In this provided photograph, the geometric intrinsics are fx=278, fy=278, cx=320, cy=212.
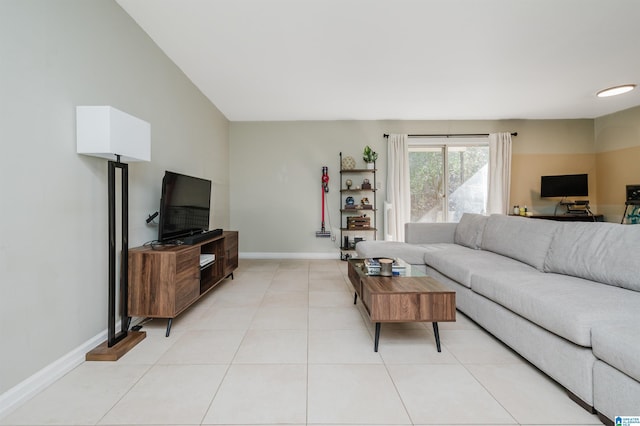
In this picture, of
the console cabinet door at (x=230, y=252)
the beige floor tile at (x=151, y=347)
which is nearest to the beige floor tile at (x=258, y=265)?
the console cabinet door at (x=230, y=252)

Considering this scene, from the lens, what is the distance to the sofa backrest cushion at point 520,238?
2.36 meters

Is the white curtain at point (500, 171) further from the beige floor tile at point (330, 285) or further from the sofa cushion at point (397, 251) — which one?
the beige floor tile at point (330, 285)

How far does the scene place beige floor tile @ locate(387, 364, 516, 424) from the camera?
4.25 ft

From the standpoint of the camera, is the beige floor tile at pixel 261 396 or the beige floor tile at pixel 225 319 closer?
the beige floor tile at pixel 261 396

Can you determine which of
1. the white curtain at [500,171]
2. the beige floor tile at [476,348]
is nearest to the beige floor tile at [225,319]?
the beige floor tile at [476,348]

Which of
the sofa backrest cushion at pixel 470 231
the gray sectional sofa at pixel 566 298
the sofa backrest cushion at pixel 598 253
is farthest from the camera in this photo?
the sofa backrest cushion at pixel 470 231

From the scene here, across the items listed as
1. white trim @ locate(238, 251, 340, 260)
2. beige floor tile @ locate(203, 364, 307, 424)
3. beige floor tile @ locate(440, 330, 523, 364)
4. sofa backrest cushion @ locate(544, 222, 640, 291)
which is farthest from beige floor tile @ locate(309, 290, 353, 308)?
white trim @ locate(238, 251, 340, 260)

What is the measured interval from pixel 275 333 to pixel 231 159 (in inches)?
150

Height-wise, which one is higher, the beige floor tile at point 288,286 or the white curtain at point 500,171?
the white curtain at point 500,171

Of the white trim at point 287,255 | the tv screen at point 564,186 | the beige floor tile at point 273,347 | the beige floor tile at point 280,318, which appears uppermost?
the tv screen at point 564,186

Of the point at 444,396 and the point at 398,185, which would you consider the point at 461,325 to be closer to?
the point at 444,396

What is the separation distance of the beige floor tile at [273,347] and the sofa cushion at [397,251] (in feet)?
5.36

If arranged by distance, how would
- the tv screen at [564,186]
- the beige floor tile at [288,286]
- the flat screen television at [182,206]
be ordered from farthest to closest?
the tv screen at [564,186] < the beige floor tile at [288,286] < the flat screen television at [182,206]

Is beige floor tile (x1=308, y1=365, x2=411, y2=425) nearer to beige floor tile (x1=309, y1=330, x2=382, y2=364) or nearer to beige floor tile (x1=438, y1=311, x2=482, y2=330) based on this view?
beige floor tile (x1=309, y1=330, x2=382, y2=364)
